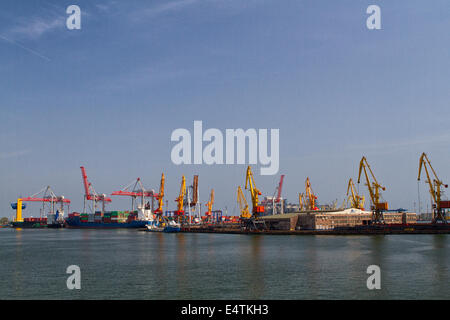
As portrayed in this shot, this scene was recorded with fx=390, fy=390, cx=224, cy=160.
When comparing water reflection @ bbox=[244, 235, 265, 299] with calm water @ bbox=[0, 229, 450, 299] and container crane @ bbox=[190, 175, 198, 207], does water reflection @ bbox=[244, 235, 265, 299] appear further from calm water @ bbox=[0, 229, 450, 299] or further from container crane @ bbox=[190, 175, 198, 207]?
container crane @ bbox=[190, 175, 198, 207]

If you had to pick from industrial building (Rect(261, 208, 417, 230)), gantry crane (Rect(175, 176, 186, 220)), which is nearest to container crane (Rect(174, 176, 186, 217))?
gantry crane (Rect(175, 176, 186, 220))

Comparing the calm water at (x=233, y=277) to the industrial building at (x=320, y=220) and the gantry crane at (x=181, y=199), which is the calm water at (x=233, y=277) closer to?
the industrial building at (x=320, y=220)

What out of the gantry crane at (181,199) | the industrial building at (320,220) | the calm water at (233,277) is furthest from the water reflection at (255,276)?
the gantry crane at (181,199)

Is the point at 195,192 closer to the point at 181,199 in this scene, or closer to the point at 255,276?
the point at 181,199

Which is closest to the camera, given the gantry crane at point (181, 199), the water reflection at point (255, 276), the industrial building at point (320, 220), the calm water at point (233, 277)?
the calm water at point (233, 277)

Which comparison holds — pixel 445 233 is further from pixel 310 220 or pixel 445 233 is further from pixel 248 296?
pixel 248 296

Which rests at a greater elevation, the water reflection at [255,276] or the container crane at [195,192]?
the container crane at [195,192]

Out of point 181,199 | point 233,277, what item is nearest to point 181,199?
point 181,199
